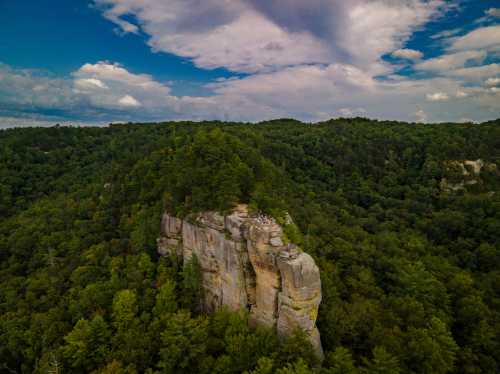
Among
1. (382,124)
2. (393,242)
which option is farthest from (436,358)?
(382,124)

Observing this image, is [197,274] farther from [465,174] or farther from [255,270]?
[465,174]

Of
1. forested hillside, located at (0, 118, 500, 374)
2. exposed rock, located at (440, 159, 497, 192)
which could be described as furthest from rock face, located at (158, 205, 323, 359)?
exposed rock, located at (440, 159, 497, 192)

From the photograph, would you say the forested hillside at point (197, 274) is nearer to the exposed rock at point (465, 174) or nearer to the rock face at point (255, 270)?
the exposed rock at point (465, 174)

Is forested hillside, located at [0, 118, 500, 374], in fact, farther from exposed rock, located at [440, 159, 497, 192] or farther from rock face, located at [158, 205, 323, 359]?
rock face, located at [158, 205, 323, 359]

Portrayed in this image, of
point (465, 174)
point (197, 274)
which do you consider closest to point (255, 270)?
point (197, 274)

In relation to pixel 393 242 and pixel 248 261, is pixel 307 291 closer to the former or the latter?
pixel 248 261
